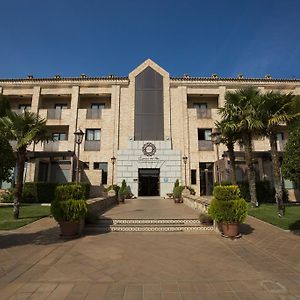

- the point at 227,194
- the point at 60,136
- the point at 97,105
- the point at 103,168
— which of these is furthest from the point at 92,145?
the point at 227,194

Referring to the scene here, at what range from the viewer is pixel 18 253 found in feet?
23.0

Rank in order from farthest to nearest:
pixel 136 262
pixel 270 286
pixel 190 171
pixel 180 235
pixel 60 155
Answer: pixel 190 171 → pixel 60 155 → pixel 180 235 → pixel 136 262 → pixel 270 286

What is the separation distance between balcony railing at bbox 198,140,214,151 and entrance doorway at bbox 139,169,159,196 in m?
5.87

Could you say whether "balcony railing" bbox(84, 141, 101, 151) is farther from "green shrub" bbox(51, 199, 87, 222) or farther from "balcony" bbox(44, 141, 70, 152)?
"green shrub" bbox(51, 199, 87, 222)

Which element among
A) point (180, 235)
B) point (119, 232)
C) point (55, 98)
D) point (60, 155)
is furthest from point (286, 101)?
point (55, 98)

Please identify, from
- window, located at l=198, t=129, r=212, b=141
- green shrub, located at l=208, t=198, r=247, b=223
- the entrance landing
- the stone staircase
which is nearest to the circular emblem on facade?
window, located at l=198, t=129, r=212, b=141

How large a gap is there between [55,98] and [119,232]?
2495 cm

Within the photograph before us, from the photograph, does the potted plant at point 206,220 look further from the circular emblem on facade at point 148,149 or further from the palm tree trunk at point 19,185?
the circular emblem on facade at point 148,149

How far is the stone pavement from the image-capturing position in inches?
178

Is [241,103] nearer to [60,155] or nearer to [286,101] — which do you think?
[286,101]

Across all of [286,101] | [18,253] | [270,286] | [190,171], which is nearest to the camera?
[270,286]

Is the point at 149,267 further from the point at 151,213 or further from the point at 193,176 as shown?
the point at 193,176

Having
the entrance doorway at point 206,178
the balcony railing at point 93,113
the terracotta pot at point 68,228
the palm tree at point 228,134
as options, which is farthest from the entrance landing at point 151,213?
the balcony railing at point 93,113

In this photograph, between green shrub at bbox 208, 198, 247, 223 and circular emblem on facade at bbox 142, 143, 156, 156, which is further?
circular emblem on facade at bbox 142, 143, 156, 156
